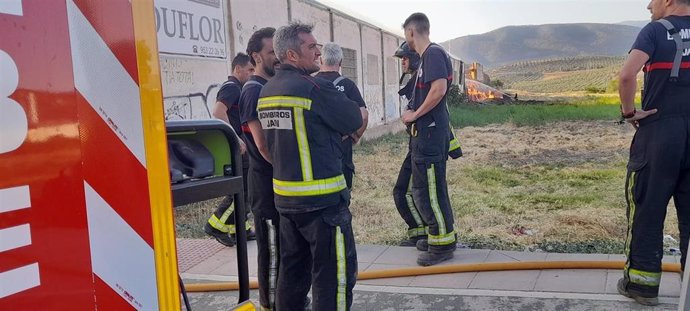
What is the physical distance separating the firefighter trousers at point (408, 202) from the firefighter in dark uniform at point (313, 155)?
2.25 meters

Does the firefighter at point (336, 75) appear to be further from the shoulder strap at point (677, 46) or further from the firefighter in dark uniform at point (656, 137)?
the shoulder strap at point (677, 46)

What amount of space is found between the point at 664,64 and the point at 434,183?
6.36ft

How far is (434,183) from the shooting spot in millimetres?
4723

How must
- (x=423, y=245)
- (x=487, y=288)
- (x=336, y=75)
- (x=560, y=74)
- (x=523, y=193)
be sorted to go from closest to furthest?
(x=487, y=288), (x=336, y=75), (x=423, y=245), (x=523, y=193), (x=560, y=74)

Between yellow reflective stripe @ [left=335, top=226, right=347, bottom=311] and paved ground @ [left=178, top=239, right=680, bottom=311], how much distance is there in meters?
1.00

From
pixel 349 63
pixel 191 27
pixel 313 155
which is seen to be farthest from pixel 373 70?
pixel 313 155

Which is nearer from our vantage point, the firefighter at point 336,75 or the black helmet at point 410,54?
the firefighter at point 336,75

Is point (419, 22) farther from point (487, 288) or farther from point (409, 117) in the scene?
point (487, 288)

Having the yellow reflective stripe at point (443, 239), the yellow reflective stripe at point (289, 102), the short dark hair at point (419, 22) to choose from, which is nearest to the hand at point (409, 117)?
the short dark hair at point (419, 22)

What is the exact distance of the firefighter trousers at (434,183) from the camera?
15.5ft

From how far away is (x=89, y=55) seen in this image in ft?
3.74

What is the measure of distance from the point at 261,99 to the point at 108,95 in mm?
2013

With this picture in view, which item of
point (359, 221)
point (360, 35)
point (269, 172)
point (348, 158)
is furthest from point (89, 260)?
point (360, 35)

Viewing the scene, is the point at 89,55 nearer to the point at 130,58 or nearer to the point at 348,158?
the point at 130,58
